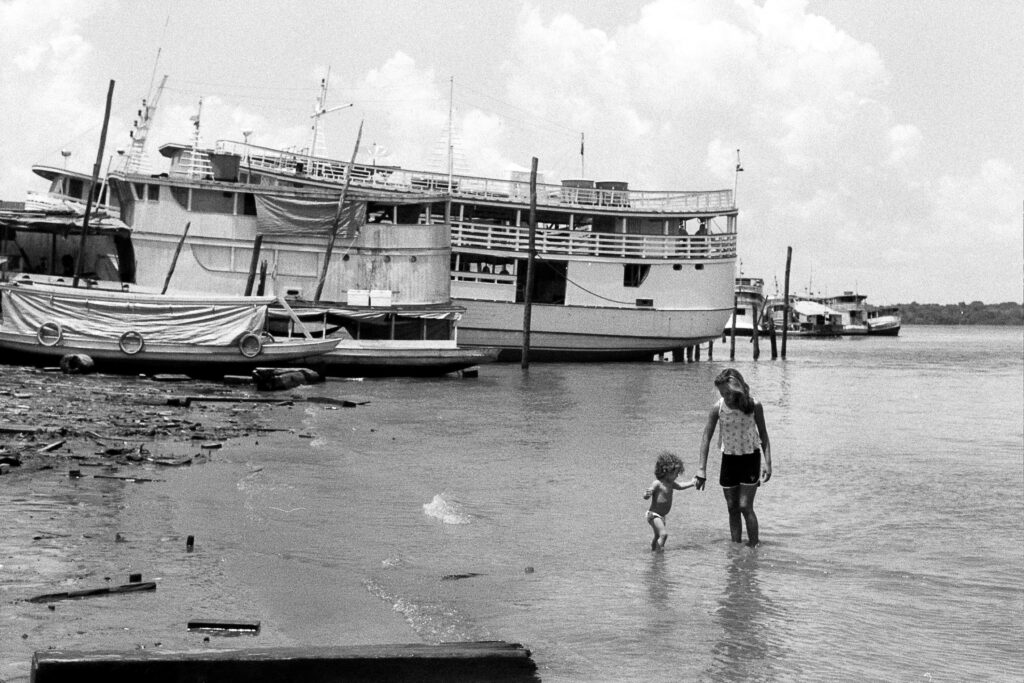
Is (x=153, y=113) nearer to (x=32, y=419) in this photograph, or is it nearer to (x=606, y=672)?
(x=32, y=419)

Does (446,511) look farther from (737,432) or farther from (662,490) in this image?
(737,432)

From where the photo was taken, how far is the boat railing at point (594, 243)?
4331 centimetres

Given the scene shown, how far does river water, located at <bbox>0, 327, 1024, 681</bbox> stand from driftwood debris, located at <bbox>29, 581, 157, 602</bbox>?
12cm

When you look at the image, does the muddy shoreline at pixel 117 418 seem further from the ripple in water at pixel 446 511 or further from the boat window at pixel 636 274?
the boat window at pixel 636 274

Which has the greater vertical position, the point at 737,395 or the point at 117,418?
the point at 737,395

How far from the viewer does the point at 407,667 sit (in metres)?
4.75

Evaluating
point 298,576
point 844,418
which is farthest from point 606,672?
point 844,418

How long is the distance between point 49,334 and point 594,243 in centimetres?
2352

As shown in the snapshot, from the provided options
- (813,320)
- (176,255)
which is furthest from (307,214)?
(813,320)

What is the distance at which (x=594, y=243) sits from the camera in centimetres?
4506

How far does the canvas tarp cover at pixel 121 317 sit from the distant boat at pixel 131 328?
24 mm

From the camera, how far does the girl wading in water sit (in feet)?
30.1

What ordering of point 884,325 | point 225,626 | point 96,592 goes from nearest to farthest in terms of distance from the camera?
point 225,626 < point 96,592 < point 884,325

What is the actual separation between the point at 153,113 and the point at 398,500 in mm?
30760
